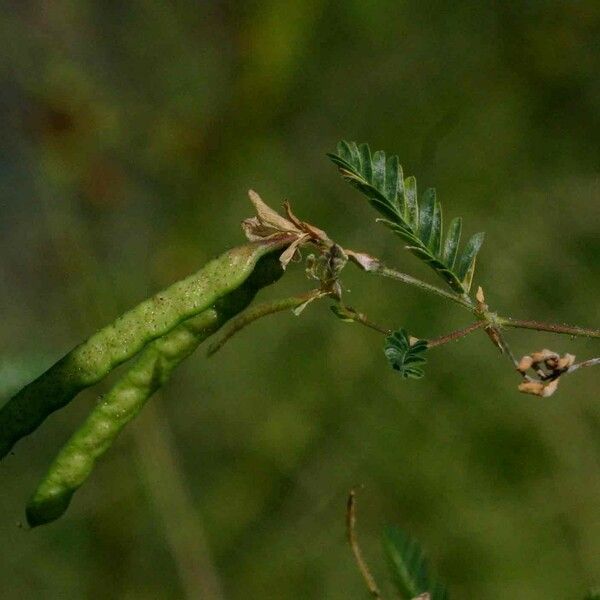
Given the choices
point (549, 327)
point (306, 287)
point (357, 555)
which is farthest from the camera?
point (306, 287)

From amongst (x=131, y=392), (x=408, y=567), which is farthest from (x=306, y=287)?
(x=131, y=392)

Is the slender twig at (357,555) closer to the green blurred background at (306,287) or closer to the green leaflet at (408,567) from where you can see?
the green leaflet at (408,567)

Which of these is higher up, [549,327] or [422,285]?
[422,285]

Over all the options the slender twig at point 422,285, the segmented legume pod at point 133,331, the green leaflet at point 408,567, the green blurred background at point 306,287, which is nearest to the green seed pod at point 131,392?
the segmented legume pod at point 133,331

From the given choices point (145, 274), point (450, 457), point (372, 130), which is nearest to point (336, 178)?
point (372, 130)

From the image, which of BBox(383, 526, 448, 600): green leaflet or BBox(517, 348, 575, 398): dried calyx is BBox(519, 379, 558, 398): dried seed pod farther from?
BBox(383, 526, 448, 600): green leaflet

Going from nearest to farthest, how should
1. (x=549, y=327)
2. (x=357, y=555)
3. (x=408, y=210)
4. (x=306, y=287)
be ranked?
(x=549, y=327)
(x=408, y=210)
(x=357, y=555)
(x=306, y=287)

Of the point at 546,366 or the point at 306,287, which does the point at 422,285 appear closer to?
the point at 546,366

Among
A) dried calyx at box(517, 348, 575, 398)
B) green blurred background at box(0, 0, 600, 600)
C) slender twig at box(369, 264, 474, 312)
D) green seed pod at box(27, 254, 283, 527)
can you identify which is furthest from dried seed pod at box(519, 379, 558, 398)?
green blurred background at box(0, 0, 600, 600)
